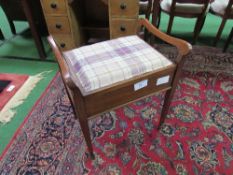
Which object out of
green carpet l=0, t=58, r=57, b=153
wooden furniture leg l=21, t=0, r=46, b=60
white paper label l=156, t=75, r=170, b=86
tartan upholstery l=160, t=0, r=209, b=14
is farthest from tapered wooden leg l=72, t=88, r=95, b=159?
tartan upholstery l=160, t=0, r=209, b=14

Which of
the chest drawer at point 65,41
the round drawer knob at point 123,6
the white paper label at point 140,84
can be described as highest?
the round drawer knob at point 123,6

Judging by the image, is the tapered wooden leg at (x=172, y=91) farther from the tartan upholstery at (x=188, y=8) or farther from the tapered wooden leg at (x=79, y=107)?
the tartan upholstery at (x=188, y=8)

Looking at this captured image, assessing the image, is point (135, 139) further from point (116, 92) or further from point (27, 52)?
point (27, 52)

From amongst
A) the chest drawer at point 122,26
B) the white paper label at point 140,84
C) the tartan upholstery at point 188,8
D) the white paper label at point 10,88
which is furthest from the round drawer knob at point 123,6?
the white paper label at point 10,88

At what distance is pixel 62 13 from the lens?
5.23 feet

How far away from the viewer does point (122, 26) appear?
1636 millimetres

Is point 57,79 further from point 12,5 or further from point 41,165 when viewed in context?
point 12,5

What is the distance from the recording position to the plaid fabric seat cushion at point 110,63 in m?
0.78

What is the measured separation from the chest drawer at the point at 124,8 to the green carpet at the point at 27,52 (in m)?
0.80

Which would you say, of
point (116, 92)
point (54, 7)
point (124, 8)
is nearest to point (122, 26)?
point (124, 8)

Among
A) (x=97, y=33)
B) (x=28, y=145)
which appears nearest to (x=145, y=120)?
(x=28, y=145)

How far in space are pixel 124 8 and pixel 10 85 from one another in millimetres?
1219

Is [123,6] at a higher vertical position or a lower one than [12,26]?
higher

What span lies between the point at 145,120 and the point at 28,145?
0.81 m
